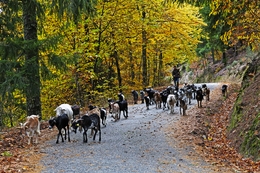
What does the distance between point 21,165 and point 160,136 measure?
17.5ft

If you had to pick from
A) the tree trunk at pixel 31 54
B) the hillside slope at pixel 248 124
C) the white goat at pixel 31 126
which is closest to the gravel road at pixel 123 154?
the white goat at pixel 31 126

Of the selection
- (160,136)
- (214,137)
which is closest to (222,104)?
(214,137)

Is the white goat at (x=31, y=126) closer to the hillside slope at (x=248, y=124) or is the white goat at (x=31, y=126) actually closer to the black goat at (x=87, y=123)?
the black goat at (x=87, y=123)

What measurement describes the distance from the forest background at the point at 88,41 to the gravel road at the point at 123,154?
2.99m

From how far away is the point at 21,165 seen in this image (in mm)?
7977

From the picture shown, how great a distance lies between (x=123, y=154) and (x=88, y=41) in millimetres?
12843

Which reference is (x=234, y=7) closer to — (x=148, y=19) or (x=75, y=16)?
(x=75, y=16)

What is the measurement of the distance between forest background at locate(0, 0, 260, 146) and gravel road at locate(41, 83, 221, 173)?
299 cm

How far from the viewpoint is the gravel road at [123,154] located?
25.8 feet

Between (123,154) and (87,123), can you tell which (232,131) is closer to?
(123,154)

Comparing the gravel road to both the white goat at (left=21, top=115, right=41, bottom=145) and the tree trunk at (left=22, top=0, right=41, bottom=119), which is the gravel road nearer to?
the white goat at (left=21, top=115, right=41, bottom=145)

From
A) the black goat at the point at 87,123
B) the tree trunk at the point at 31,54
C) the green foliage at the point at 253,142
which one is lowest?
the green foliage at the point at 253,142

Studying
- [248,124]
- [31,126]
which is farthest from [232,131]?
[31,126]

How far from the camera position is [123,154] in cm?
917
